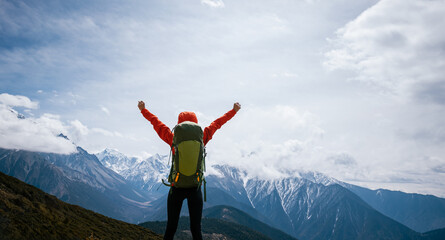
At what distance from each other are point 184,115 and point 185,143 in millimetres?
1118

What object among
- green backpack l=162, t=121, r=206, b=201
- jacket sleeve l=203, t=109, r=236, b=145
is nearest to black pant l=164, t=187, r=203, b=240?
green backpack l=162, t=121, r=206, b=201

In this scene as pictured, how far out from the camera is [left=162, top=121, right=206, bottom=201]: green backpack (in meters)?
7.19

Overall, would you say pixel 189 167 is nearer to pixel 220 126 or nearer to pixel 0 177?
pixel 220 126

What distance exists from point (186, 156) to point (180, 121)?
130 centimetres

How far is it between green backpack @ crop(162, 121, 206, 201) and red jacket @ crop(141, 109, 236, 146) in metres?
0.61

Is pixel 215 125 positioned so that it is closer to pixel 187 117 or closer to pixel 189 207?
pixel 187 117

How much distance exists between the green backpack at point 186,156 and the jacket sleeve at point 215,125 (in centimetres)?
95

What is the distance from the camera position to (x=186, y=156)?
Result: 7.17 m

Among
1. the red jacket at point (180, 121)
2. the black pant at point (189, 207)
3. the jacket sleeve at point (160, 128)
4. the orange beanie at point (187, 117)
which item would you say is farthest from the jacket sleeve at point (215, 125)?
the black pant at point (189, 207)

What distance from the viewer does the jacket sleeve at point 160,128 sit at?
795cm

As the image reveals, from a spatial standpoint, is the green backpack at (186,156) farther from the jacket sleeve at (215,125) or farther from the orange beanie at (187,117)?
the jacket sleeve at (215,125)

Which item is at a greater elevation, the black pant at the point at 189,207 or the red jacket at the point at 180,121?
the red jacket at the point at 180,121

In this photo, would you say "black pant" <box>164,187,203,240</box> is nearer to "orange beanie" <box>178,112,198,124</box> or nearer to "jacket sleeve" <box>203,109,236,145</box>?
"jacket sleeve" <box>203,109,236,145</box>

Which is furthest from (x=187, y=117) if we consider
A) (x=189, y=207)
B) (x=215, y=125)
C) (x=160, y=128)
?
(x=189, y=207)
